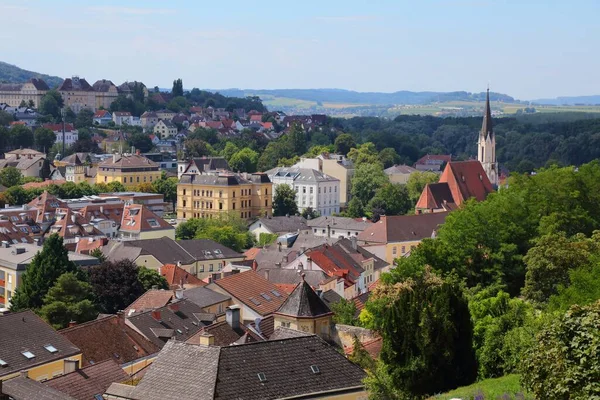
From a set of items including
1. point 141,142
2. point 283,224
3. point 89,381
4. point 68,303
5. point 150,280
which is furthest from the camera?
point 141,142

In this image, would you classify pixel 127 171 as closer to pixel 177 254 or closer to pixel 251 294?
pixel 177 254

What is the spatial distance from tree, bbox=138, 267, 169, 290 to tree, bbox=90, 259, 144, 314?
816mm

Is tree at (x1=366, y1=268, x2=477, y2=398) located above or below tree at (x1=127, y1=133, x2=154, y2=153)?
above

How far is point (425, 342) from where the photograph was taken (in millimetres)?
23859

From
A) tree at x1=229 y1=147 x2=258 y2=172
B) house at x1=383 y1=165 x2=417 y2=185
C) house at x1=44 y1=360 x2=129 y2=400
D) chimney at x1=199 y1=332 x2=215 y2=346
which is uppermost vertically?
chimney at x1=199 y1=332 x2=215 y2=346

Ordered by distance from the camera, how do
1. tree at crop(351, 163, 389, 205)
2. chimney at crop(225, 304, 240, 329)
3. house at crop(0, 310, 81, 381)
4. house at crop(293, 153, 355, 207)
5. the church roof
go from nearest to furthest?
1. house at crop(0, 310, 81, 381)
2. chimney at crop(225, 304, 240, 329)
3. the church roof
4. tree at crop(351, 163, 389, 205)
5. house at crop(293, 153, 355, 207)

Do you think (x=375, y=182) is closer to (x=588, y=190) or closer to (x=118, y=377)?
(x=588, y=190)

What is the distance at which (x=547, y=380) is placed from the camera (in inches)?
623

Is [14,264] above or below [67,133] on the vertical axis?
above

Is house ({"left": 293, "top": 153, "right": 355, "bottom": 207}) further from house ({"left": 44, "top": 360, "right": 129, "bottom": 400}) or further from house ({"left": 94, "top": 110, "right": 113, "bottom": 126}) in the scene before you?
house ({"left": 44, "top": 360, "right": 129, "bottom": 400})

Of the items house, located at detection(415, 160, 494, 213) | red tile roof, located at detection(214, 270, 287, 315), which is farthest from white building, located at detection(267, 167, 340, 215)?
red tile roof, located at detection(214, 270, 287, 315)

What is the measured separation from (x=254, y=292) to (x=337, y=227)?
137 feet

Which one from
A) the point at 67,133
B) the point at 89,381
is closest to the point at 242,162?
the point at 67,133

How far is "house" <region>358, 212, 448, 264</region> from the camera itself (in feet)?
242
